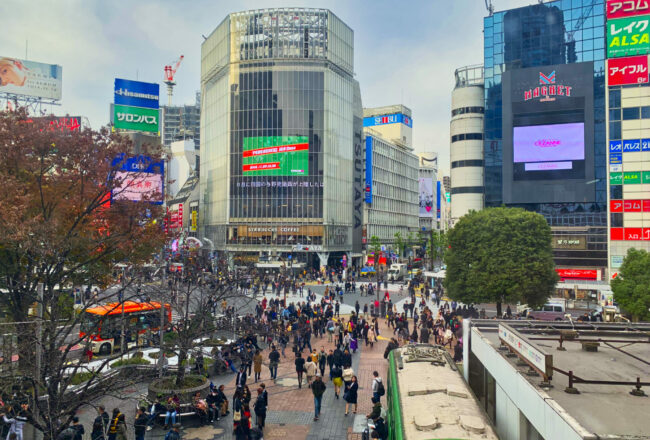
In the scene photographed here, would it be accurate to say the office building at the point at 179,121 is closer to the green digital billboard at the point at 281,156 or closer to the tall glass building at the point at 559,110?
the green digital billboard at the point at 281,156

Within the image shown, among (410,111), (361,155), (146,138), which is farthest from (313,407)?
(410,111)

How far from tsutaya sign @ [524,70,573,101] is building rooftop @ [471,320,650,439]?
4955 centimetres

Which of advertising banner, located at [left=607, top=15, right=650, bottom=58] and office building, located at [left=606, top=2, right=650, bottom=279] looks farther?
advertising banner, located at [left=607, top=15, right=650, bottom=58]

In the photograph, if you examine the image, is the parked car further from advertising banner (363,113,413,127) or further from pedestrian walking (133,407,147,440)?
advertising banner (363,113,413,127)

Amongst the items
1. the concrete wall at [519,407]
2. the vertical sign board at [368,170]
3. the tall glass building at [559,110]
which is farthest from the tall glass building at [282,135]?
the concrete wall at [519,407]

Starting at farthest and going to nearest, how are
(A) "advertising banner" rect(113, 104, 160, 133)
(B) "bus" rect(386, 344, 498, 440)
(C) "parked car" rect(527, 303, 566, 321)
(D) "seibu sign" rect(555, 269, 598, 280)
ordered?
(D) "seibu sign" rect(555, 269, 598, 280) → (A) "advertising banner" rect(113, 104, 160, 133) → (C) "parked car" rect(527, 303, 566, 321) → (B) "bus" rect(386, 344, 498, 440)

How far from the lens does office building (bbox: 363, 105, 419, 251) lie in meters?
92.1

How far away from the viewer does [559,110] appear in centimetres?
5425

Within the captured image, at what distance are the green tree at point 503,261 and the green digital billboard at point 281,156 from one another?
42828 millimetres

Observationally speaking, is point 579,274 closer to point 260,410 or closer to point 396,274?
point 396,274

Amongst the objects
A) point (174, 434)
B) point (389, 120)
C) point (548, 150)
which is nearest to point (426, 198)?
point (389, 120)

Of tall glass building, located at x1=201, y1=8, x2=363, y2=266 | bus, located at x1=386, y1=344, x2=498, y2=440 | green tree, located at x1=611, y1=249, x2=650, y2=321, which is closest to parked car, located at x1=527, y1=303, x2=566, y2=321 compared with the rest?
green tree, located at x1=611, y1=249, x2=650, y2=321

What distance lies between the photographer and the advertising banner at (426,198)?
130 m

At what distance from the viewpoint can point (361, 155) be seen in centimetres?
8569
